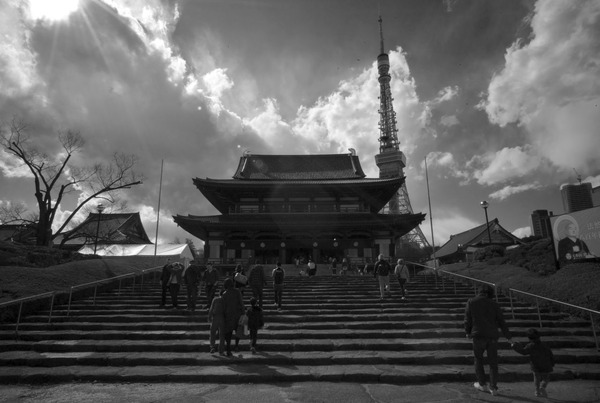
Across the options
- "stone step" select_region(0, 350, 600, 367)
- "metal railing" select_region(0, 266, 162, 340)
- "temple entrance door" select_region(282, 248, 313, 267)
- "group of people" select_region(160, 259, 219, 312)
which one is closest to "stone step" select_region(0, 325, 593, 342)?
"metal railing" select_region(0, 266, 162, 340)

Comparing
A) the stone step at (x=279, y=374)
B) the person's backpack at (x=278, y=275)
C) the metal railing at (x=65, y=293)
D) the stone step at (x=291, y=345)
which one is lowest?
the stone step at (x=279, y=374)

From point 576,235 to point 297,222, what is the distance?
17720 millimetres

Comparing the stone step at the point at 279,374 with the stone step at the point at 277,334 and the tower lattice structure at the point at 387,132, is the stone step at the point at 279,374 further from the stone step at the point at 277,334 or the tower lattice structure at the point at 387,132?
the tower lattice structure at the point at 387,132

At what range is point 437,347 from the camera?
7.93 meters

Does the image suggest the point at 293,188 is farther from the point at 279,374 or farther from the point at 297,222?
the point at 279,374

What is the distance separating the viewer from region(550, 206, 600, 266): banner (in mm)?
12453

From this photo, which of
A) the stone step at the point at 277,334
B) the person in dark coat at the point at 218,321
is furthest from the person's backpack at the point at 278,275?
the person in dark coat at the point at 218,321

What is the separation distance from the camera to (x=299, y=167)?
37.6 metres

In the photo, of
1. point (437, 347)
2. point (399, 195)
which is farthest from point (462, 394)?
point (399, 195)

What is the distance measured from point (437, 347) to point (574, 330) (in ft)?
13.7

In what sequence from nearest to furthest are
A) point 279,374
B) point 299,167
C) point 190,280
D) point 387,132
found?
point 279,374, point 190,280, point 299,167, point 387,132

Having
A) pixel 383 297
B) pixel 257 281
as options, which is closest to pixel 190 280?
pixel 257 281

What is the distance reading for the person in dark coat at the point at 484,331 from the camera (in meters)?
5.50

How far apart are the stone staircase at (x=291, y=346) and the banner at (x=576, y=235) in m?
3.59
